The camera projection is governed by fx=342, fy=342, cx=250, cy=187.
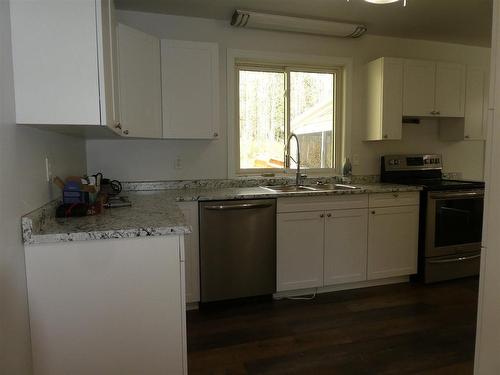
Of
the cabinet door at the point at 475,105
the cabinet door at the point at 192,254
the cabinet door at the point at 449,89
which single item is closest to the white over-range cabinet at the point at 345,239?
the cabinet door at the point at 192,254

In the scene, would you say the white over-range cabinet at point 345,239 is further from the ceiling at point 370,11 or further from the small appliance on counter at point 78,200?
the ceiling at point 370,11

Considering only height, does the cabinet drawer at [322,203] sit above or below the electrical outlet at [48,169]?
below

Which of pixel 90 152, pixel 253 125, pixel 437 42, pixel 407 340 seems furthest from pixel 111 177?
pixel 437 42

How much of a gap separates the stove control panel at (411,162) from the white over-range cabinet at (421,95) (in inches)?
11.6

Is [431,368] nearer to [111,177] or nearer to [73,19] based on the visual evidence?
[73,19]

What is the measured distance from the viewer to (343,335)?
7.45ft

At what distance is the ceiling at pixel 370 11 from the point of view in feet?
8.96

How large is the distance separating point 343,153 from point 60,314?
114 inches

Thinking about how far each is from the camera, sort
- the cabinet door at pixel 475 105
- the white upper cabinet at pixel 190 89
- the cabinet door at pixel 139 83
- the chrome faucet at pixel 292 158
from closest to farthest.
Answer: the cabinet door at pixel 139 83 < the white upper cabinet at pixel 190 89 < the chrome faucet at pixel 292 158 < the cabinet door at pixel 475 105

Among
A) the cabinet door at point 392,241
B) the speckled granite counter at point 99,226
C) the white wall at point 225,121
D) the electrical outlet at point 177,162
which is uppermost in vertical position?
the white wall at point 225,121

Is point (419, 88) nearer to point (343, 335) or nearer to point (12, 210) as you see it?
point (343, 335)

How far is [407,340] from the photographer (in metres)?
2.21

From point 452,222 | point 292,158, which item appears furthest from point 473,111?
point 292,158

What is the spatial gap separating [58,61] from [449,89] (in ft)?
11.5
